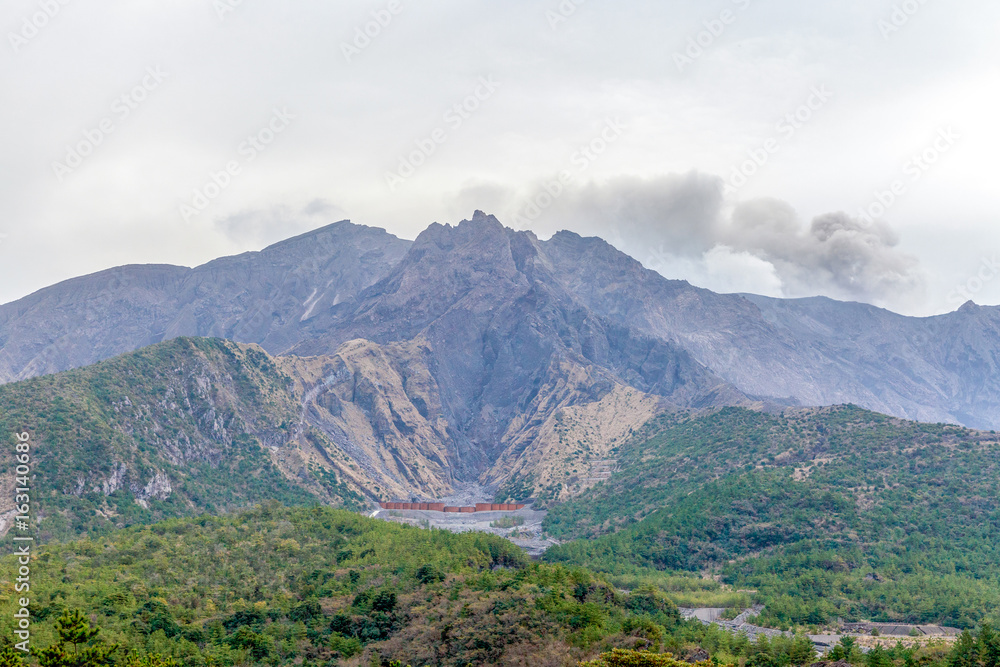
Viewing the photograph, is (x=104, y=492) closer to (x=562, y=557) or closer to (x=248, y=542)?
(x=248, y=542)

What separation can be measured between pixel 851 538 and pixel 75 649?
13035 centimetres

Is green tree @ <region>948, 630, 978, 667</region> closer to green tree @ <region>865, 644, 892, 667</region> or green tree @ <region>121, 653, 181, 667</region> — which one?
green tree @ <region>865, 644, 892, 667</region>

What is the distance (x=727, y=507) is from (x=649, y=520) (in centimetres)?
1908

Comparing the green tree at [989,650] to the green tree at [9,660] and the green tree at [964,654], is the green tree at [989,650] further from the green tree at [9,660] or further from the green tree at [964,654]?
the green tree at [9,660]

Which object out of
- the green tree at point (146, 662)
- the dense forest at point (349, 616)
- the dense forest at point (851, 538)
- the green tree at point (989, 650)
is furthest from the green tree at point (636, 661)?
the dense forest at point (851, 538)

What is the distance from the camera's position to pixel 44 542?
152375 mm

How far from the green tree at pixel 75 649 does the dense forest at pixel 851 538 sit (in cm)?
8613

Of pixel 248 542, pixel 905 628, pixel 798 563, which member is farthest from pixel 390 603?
pixel 798 563

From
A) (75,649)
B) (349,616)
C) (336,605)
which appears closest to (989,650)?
(349,616)

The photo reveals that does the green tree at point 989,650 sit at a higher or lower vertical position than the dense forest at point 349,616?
lower

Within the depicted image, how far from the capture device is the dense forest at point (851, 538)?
12756cm

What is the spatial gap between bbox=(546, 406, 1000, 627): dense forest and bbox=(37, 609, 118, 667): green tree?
86.1 m

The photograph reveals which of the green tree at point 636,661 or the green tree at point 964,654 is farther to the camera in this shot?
the green tree at point 964,654

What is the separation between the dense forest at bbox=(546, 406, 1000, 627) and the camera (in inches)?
5022
